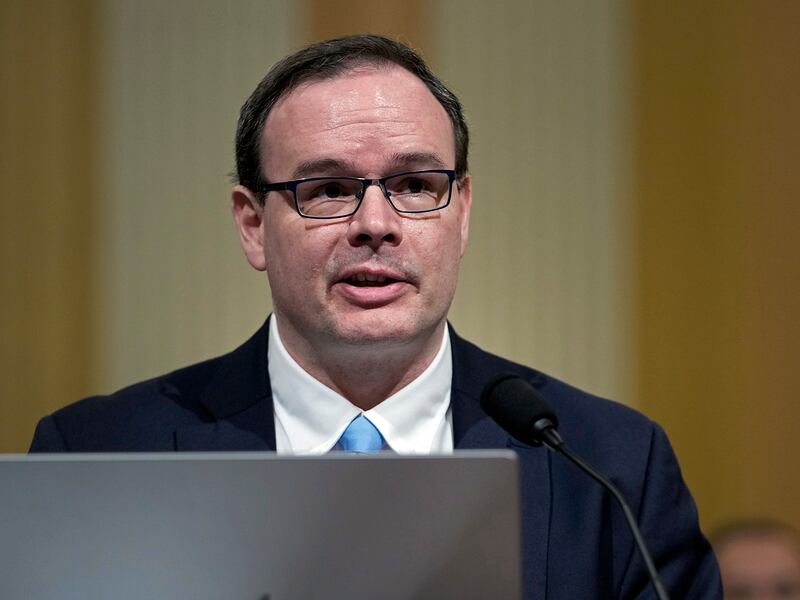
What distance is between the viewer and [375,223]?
165 cm

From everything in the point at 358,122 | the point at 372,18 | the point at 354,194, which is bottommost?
the point at 354,194

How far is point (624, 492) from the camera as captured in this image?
171 cm

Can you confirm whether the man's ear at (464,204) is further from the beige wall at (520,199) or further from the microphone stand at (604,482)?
the beige wall at (520,199)

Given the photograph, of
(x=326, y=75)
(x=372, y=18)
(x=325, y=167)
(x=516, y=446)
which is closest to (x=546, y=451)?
(x=516, y=446)

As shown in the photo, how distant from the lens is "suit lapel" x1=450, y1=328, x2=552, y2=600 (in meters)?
1.60

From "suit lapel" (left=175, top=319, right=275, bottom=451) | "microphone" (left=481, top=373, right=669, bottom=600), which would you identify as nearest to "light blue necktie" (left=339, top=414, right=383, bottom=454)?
"suit lapel" (left=175, top=319, right=275, bottom=451)

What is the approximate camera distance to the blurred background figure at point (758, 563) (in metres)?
2.41

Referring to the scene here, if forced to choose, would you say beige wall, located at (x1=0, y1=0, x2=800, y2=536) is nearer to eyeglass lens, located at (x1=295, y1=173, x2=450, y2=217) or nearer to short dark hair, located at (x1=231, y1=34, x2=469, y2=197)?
short dark hair, located at (x1=231, y1=34, x2=469, y2=197)

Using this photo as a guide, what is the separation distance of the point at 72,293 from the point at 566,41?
4.65ft

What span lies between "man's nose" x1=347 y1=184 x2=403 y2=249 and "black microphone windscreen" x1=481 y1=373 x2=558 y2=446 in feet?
1.29

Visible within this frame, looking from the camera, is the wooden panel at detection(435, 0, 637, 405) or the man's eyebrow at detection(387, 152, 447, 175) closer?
the man's eyebrow at detection(387, 152, 447, 175)

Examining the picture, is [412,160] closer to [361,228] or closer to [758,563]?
[361,228]

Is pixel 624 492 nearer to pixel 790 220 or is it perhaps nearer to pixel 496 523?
pixel 496 523

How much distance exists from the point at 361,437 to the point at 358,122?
0.47 metres
